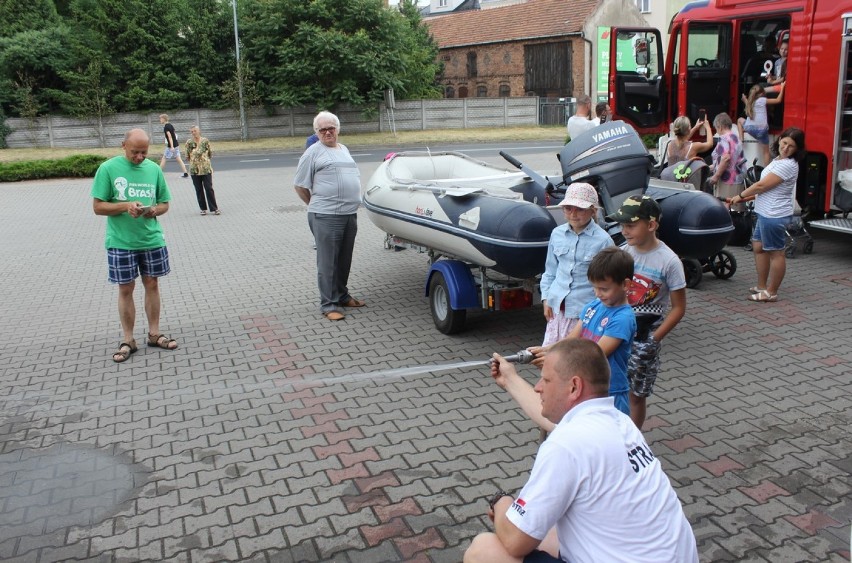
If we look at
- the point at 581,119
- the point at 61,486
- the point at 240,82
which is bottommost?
the point at 61,486

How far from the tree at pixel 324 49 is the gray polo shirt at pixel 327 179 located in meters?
27.0

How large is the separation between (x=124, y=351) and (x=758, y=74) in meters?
10.4

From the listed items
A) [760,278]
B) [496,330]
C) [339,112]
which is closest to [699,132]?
[760,278]

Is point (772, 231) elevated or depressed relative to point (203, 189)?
elevated

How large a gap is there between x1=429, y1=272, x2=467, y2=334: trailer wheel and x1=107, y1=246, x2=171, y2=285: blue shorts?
2.54m

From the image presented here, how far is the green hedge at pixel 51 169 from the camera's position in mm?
22484

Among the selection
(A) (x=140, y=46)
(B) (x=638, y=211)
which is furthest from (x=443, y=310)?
(A) (x=140, y=46)

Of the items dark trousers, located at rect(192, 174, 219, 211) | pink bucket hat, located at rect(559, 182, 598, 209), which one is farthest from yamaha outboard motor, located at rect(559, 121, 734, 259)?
dark trousers, located at rect(192, 174, 219, 211)

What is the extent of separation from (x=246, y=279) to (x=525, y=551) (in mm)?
7974

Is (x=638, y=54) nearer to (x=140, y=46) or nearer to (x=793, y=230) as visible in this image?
(x=793, y=230)

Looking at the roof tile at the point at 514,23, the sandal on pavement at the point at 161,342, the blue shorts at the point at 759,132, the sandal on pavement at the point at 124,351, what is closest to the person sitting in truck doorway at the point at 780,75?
the blue shorts at the point at 759,132

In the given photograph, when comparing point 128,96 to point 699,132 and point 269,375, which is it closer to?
point 699,132

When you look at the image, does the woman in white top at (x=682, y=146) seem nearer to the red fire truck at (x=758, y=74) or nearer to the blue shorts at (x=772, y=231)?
the red fire truck at (x=758, y=74)

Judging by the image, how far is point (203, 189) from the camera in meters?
15.4
